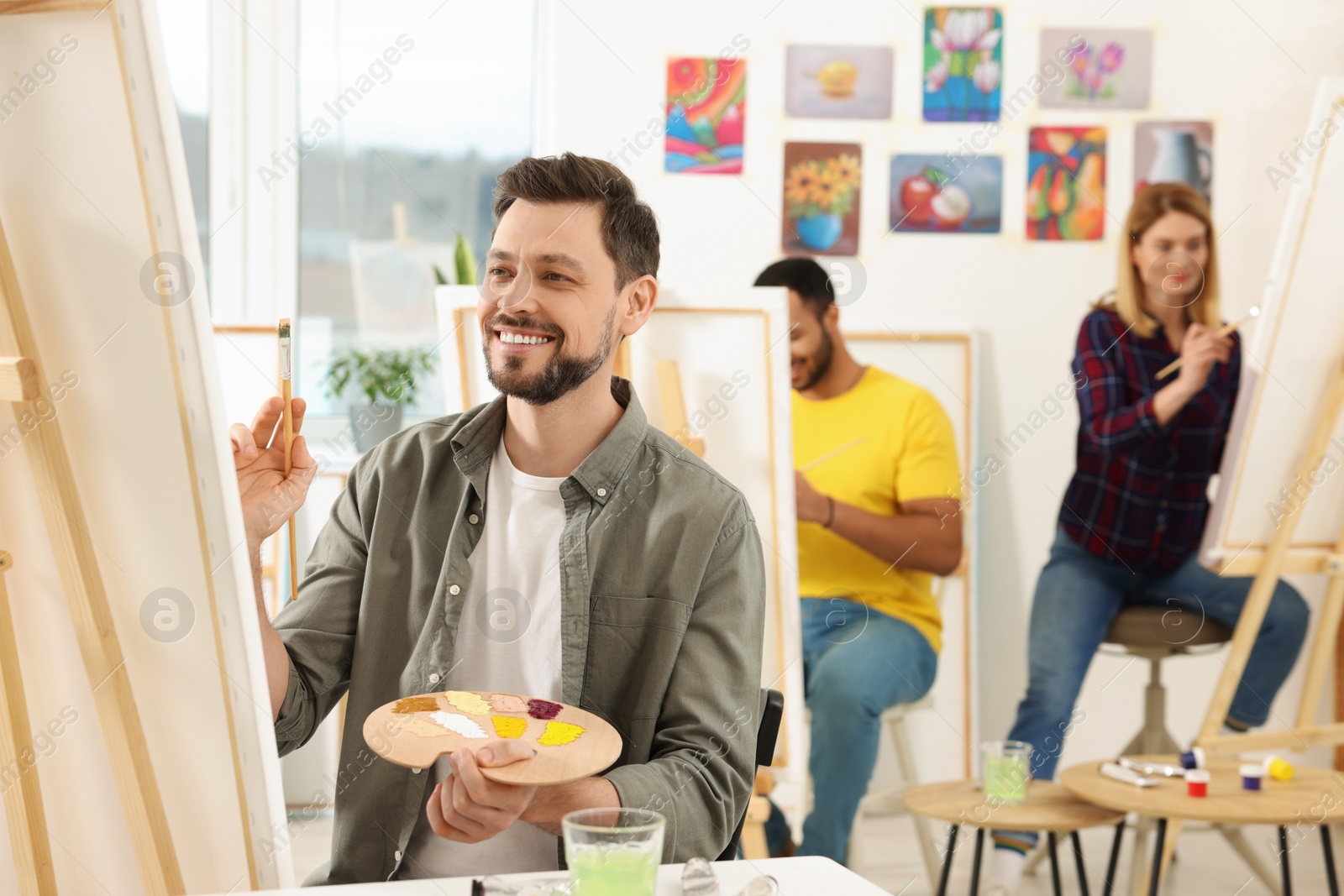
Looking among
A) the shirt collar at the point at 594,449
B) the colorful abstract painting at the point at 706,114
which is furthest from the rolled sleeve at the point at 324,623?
the colorful abstract painting at the point at 706,114

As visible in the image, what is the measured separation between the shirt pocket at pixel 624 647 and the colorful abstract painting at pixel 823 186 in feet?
8.03

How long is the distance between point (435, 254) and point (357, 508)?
258 centimetres

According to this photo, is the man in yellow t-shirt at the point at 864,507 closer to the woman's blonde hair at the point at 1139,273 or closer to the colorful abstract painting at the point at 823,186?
the colorful abstract painting at the point at 823,186

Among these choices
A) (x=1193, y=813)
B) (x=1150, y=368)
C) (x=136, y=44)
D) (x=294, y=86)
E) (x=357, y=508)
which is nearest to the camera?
(x=136, y=44)

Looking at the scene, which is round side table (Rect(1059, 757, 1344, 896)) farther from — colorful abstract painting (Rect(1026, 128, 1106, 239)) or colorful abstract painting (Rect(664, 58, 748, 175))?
colorful abstract painting (Rect(664, 58, 748, 175))

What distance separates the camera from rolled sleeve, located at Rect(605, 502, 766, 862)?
1302 mm

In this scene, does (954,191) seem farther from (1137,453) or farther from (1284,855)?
(1284,855)

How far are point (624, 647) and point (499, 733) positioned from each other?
0.39 meters

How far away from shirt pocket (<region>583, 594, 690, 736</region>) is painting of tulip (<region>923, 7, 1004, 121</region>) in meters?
2.69

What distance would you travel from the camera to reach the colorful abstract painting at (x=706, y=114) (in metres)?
3.68

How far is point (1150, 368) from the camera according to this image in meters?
3.51

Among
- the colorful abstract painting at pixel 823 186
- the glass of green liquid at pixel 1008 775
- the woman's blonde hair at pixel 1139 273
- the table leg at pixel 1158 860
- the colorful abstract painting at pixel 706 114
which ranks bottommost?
the table leg at pixel 1158 860

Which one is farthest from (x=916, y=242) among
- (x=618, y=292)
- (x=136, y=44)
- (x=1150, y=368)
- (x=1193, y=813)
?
(x=136, y=44)

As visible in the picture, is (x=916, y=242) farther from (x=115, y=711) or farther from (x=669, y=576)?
(x=115, y=711)
